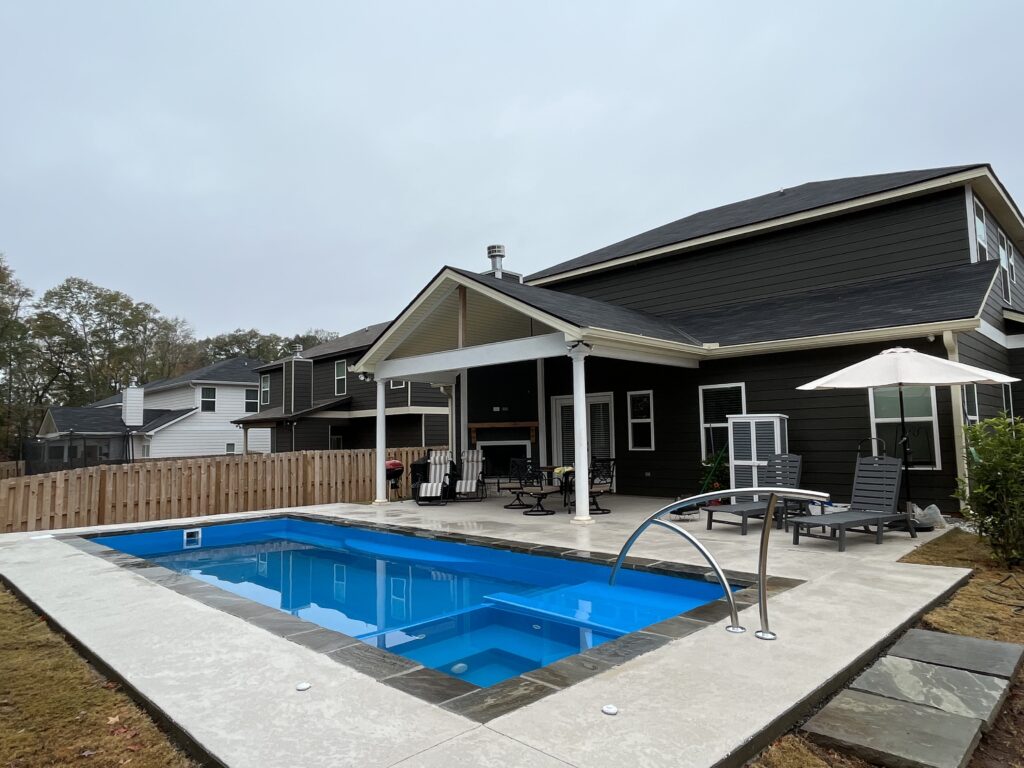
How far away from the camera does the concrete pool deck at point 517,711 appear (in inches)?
91.7

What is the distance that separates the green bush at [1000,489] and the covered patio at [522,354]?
4.45 meters

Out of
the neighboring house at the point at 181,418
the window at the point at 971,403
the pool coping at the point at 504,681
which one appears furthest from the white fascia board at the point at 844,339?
the neighboring house at the point at 181,418

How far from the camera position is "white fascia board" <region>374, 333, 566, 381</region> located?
31.0 ft

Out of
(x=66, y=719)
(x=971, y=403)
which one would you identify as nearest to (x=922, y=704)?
(x=66, y=719)

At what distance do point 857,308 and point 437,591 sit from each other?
8.05 meters

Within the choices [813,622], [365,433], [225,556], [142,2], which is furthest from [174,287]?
[813,622]

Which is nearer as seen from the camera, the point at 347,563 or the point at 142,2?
the point at 347,563

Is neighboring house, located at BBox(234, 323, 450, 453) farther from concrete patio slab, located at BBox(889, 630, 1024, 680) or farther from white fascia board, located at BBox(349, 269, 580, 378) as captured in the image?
concrete patio slab, located at BBox(889, 630, 1024, 680)

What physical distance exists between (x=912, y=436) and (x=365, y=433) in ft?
61.4

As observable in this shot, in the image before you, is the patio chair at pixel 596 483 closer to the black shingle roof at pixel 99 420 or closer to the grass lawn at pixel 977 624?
the grass lawn at pixel 977 624

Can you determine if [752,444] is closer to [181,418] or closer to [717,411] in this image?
[717,411]

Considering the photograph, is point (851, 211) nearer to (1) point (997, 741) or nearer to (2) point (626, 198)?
(1) point (997, 741)

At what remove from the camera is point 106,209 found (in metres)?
23.4

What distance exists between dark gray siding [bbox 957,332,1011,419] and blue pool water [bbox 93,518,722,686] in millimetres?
6514
